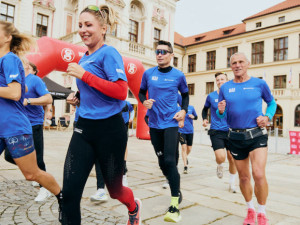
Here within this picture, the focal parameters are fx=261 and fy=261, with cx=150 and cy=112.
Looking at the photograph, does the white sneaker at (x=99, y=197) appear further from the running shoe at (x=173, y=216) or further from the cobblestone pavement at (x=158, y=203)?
the running shoe at (x=173, y=216)

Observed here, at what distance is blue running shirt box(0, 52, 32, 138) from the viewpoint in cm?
222

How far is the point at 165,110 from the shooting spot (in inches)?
136

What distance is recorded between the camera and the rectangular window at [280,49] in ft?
98.5

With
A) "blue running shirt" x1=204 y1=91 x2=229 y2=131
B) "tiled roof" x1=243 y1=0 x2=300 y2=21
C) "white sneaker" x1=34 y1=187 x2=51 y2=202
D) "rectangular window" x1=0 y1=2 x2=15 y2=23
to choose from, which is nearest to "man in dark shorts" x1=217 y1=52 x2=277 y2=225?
"blue running shirt" x1=204 y1=91 x2=229 y2=131

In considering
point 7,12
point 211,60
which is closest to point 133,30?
point 7,12

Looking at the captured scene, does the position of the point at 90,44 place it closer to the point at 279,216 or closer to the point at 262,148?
the point at 262,148

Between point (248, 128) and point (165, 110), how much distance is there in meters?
1.05

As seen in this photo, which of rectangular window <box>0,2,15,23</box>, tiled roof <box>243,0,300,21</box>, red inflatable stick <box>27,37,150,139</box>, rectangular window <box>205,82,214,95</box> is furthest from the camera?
rectangular window <box>205,82,214,95</box>

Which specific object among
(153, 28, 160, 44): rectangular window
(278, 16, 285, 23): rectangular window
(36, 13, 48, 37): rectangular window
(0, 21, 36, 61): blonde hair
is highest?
(278, 16, 285, 23): rectangular window

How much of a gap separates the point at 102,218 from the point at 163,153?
42.7 inches

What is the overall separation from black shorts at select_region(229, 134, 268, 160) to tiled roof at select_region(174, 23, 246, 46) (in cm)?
3410

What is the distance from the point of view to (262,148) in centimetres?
291

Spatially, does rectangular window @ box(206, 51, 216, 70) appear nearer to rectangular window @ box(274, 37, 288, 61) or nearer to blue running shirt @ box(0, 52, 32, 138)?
rectangular window @ box(274, 37, 288, 61)

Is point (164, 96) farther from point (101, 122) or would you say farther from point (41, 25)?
point (41, 25)
